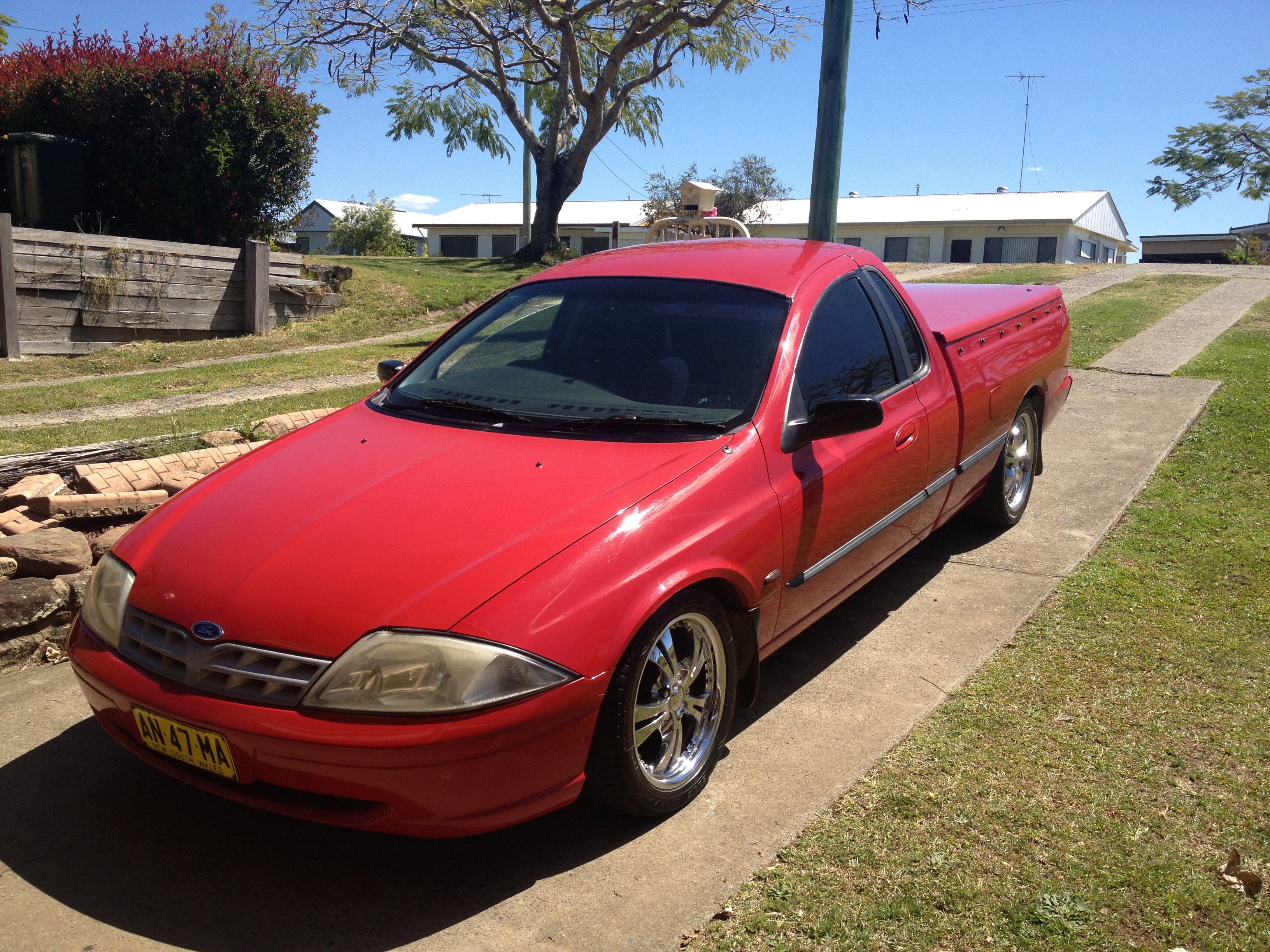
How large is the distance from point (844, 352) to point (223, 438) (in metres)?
3.79

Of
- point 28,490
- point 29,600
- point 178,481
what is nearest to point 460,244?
point 178,481

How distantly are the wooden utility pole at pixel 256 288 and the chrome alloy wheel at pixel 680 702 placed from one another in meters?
10.7

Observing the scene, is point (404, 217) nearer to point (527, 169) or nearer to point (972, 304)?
point (527, 169)

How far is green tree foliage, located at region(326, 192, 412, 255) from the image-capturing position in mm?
36938

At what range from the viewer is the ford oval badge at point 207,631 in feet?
8.86

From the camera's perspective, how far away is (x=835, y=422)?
351 cm

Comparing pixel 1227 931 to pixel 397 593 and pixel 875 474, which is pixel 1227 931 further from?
pixel 397 593

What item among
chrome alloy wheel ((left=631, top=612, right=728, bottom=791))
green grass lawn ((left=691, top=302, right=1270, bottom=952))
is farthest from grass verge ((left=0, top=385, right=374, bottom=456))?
green grass lawn ((left=691, top=302, right=1270, bottom=952))

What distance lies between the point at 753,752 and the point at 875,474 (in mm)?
1194

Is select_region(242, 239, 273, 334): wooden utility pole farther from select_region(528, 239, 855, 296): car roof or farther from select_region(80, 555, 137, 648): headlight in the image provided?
select_region(80, 555, 137, 648): headlight

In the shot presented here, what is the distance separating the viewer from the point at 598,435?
135 inches

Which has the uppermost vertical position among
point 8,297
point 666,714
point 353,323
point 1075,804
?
point 8,297

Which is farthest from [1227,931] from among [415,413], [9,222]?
[9,222]

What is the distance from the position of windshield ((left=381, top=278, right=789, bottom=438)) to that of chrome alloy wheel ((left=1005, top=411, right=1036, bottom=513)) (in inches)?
87.8
